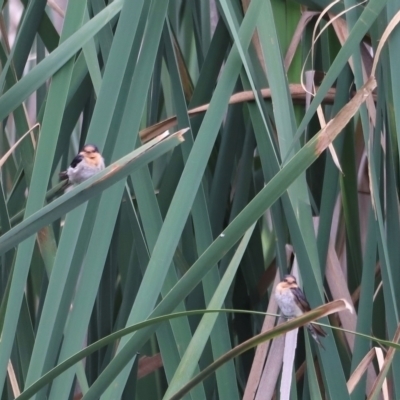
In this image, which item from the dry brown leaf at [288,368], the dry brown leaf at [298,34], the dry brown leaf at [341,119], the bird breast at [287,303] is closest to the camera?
the dry brown leaf at [341,119]

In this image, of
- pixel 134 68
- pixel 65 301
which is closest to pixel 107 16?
pixel 134 68

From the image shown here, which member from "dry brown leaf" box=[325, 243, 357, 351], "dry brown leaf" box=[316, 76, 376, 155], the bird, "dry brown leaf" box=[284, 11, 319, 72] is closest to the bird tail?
the bird

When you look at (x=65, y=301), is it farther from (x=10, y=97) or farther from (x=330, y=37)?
(x=330, y=37)

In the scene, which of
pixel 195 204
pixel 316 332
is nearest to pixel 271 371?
pixel 316 332

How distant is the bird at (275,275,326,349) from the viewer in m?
1.17

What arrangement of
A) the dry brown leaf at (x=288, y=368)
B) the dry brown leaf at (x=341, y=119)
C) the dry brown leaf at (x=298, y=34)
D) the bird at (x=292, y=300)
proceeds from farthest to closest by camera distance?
the dry brown leaf at (x=298, y=34)
the bird at (x=292, y=300)
the dry brown leaf at (x=288, y=368)
the dry brown leaf at (x=341, y=119)

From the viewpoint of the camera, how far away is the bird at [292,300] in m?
1.17

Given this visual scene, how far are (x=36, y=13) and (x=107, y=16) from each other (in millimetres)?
283

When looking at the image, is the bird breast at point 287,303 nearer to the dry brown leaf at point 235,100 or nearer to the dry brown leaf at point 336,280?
the dry brown leaf at point 336,280

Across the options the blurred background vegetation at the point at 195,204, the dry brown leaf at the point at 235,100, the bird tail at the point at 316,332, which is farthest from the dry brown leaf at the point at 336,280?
the dry brown leaf at the point at 235,100

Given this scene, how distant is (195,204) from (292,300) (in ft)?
1.23

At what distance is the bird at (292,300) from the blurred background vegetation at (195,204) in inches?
1.0

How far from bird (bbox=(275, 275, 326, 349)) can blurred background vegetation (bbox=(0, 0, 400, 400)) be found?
3cm

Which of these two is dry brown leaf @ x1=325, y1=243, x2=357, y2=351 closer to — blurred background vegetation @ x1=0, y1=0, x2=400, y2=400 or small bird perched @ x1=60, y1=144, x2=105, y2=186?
blurred background vegetation @ x1=0, y1=0, x2=400, y2=400
